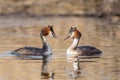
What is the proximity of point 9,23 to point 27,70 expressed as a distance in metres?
12.6

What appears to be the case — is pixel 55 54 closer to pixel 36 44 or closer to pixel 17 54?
pixel 17 54

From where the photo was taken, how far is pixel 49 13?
30.3m

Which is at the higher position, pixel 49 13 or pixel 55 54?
pixel 49 13

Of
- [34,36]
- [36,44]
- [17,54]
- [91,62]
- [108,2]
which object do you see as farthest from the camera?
[108,2]

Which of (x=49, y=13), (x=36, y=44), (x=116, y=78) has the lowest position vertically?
(x=116, y=78)

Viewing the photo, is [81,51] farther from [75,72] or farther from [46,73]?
[46,73]

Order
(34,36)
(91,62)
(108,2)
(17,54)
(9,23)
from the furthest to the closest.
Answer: (108,2)
(9,23)
(34,36)
(17,54)
(91,62)

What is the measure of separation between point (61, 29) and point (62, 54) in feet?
23.4

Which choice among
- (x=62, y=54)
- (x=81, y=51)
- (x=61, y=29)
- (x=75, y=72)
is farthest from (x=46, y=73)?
(x=61, y=29)

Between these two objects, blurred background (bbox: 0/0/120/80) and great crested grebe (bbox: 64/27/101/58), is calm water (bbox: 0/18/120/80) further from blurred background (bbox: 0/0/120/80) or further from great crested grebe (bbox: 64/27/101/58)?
A: great crested grebe (bbox: 64/27/101/58)

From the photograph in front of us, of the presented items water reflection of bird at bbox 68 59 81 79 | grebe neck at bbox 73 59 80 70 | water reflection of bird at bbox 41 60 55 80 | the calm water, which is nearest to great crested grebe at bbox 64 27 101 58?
the calm water

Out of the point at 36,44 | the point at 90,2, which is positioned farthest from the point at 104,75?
the point at 90,2

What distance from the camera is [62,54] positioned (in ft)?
55.1

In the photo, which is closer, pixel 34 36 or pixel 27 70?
pixel 27 70
